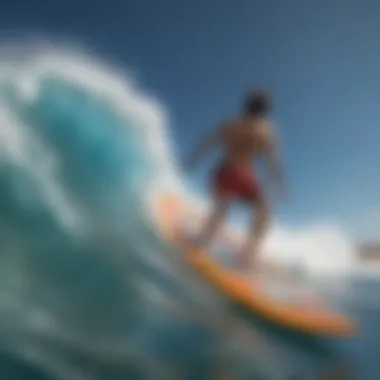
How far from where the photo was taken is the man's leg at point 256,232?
164 cm

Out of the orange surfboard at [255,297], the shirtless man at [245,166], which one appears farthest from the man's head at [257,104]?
the orange surfboard at [255,297]

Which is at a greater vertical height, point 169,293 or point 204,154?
point 204,154

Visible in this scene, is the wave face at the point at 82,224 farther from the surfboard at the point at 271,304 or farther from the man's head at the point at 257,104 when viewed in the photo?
the man's head at the point at 257,104

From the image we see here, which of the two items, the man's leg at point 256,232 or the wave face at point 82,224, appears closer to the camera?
the wave face at point 82,224

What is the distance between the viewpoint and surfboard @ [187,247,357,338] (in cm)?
162

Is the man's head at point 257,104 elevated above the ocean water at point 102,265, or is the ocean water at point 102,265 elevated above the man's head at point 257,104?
→ the man's head at point 257,104

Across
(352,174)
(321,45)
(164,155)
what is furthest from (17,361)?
(321,45)

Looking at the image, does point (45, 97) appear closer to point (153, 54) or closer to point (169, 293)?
point (153, 54)

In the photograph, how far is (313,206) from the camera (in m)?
1.70

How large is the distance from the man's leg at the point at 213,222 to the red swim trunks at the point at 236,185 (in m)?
0.02

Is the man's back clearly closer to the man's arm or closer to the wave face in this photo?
the man's arm

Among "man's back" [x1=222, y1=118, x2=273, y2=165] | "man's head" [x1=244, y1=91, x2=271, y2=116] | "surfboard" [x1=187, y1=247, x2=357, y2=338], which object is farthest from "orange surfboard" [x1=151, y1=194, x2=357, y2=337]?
"man's head" [x1=244, y1=91, x2=271, y2=116]

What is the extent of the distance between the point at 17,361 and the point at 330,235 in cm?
69

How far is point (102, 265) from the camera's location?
1.59 metres
